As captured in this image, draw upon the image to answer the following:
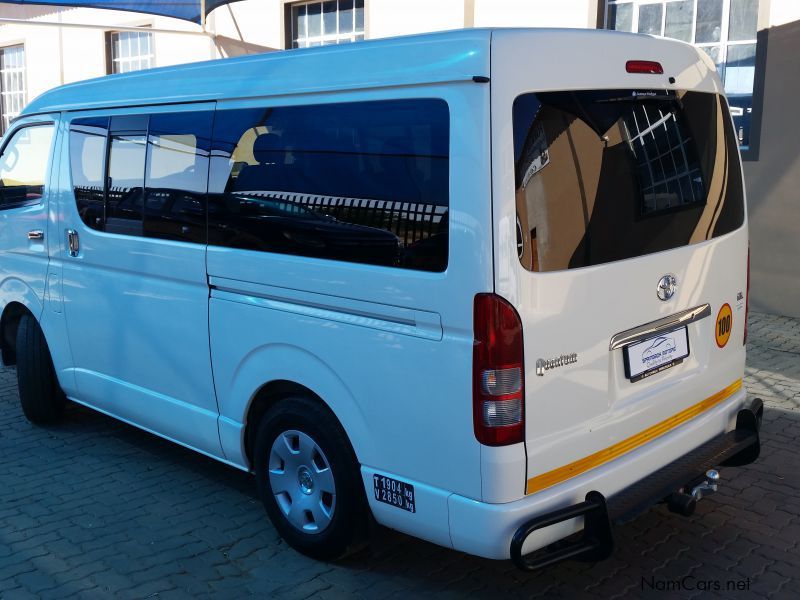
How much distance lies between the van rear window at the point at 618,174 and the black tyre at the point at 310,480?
1.13m

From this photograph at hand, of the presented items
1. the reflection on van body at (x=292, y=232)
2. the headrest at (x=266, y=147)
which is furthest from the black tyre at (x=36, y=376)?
the headrest at (x=266, y=147)

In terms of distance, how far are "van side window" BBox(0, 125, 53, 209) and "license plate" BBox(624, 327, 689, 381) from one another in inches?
140

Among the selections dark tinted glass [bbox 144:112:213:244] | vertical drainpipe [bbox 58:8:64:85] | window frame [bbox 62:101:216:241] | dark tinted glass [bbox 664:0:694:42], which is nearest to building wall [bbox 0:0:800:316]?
dark tinted glass [bbox 664:0:694:42]

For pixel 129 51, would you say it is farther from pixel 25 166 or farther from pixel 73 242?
pixel 73 242

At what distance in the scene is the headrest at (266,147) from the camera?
3609 mm

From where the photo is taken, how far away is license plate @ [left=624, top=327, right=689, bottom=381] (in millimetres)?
3275

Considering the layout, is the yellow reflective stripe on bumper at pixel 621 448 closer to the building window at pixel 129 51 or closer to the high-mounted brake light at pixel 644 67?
the high-mounted brake light at pixel 644 67

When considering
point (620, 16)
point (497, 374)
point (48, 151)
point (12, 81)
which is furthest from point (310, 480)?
point (12, 81)

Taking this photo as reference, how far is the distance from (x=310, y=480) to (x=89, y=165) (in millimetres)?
2269

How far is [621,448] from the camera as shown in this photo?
3279mm

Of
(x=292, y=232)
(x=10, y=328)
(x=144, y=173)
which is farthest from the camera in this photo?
(x=10, y=328)

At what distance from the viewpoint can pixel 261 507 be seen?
4.32m

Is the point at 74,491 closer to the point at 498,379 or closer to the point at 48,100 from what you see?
the point at 48,100

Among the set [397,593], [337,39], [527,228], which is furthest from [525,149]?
[337,39]
